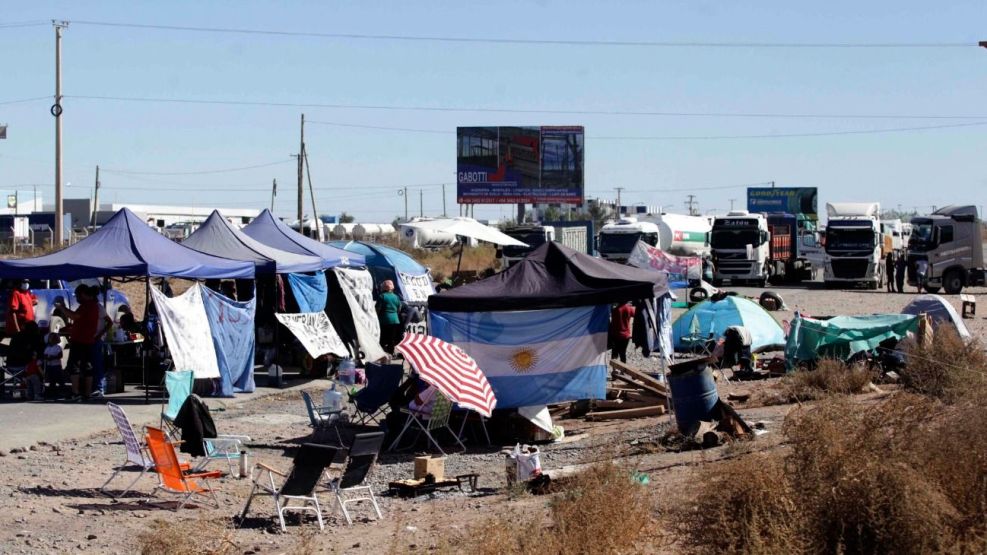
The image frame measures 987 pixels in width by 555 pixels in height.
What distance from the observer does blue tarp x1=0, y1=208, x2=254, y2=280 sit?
55.3 ft

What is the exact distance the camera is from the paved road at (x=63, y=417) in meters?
14.3

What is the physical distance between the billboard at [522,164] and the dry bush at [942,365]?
47.7 m

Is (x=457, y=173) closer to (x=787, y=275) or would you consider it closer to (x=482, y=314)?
(x=787, y=275)

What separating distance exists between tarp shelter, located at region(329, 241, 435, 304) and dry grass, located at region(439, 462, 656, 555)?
1622cm

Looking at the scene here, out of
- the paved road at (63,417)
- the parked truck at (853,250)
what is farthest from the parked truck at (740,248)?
the paved road at (63,417)

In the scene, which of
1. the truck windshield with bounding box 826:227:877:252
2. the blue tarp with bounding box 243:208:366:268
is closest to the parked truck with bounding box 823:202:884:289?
the truck windshield with bounding box 826:227:877:252

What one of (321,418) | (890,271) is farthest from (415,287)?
(890,271)

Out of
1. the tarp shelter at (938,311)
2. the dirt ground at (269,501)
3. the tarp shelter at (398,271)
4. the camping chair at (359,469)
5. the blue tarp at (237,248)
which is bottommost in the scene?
the dirt ground at (269,501)

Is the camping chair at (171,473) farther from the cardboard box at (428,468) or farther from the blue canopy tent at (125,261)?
the blue canopy tent at (125,261)

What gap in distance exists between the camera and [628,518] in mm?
8273

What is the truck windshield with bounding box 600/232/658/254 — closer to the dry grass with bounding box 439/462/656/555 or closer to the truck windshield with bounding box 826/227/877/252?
the truck windshield with bounding box 826/227/877/252

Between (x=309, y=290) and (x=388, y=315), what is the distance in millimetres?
1722

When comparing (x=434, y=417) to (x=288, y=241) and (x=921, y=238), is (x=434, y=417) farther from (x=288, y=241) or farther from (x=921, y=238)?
(x=921, y=238)

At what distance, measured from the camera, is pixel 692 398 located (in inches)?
519
